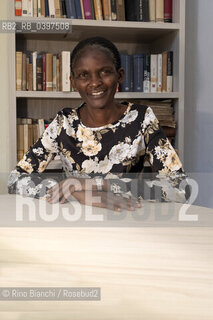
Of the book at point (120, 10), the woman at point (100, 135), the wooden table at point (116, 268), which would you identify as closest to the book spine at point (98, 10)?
the book at point (120, 10)

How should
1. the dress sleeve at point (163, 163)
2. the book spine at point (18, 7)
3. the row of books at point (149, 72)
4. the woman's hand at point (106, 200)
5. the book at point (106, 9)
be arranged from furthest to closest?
the row of books at point (149, 72) < the book at point (106, 9) < the book spine at point (18, 7) < the dress sleeve at point (163, 163) < the woman's hand at point (106, 200)

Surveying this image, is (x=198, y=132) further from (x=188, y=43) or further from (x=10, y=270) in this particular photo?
(x=10, y=270)

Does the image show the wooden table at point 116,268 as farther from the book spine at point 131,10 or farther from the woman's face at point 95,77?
the book spine at point 131,10

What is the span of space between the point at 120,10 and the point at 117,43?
387mm

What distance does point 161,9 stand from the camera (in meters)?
2.81

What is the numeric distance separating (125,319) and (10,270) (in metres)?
0.22

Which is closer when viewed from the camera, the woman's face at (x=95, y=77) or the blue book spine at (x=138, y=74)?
the woman's face at (x=95, y=77)

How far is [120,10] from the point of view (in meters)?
2.77

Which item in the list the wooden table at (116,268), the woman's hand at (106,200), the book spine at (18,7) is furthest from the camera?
the book spine at (18,7)

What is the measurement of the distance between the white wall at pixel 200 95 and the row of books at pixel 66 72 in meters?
0.16

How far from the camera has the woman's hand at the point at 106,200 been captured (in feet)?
3.63

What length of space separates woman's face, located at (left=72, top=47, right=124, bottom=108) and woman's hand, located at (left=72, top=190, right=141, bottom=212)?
492 millimetres

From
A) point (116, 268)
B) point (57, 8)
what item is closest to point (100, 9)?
point (57, 8)

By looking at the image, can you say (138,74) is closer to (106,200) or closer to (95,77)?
(95,77)
